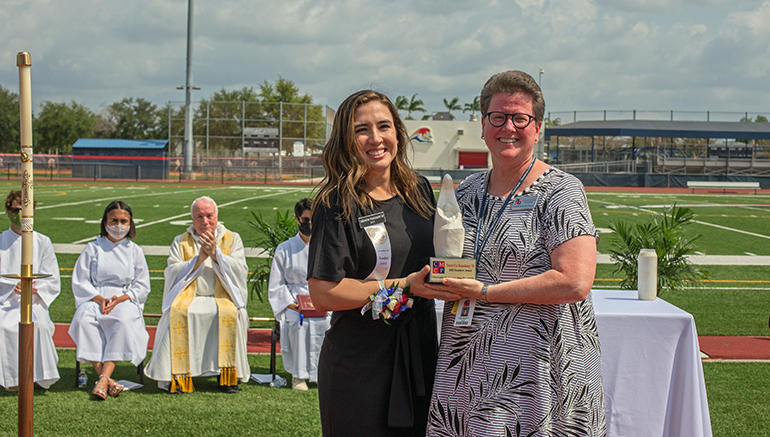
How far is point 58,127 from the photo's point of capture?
7481cm

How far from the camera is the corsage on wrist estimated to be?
7.09 feet

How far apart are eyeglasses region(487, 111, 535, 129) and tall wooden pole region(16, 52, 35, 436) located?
6.24ft

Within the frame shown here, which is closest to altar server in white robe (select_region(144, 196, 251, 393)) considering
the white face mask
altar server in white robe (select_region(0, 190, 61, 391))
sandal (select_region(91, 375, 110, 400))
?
sandal (select_region(91, 375, 110, 400))

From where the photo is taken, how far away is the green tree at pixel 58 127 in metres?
74.8

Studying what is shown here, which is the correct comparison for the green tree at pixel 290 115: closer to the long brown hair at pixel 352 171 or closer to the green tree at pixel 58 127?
the green tree at pixel 58 127

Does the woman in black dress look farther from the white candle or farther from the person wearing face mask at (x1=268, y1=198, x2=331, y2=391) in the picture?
the person wearing face mask at (x1=268, y1=198, x2=331, y2=391)

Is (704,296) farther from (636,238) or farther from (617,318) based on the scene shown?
(617,318)

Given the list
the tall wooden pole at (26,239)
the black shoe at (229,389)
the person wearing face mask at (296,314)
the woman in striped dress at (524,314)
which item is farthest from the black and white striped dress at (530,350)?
the black shoe at (229,389)

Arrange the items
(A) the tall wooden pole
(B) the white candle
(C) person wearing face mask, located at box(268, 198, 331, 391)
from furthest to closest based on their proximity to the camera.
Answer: (C) person wearing face mask, located at box(268, 198, 331, 391) < (B) the white candle < (A) the tall wooden pole

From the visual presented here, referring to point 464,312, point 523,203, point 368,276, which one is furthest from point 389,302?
point 523,203

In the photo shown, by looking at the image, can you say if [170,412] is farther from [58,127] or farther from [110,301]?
[58,127]

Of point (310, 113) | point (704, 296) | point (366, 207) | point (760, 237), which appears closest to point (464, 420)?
point (366, 207)

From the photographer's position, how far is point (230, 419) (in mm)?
4613

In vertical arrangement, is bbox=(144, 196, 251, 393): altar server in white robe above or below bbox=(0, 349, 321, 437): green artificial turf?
above
